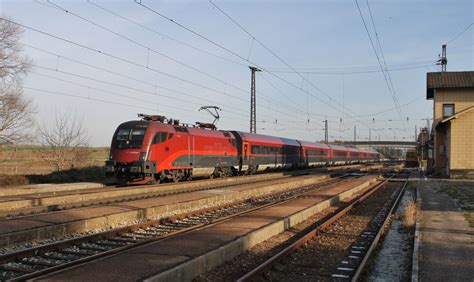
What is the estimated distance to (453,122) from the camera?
1186 inches

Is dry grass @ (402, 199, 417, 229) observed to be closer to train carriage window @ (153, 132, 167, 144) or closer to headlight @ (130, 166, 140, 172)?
headlight @ (130, 166, 140, 172)

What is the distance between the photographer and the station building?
2975 cm

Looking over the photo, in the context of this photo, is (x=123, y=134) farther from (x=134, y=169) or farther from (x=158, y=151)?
(x=134, y=169)

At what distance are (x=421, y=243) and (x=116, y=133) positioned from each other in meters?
16.0

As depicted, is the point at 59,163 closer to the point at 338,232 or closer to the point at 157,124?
the point at 157,124

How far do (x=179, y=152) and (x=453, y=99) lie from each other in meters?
24.7

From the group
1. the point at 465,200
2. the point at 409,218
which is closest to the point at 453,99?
the point at 465,200

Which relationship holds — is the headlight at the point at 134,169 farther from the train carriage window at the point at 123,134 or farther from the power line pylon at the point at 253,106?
the power line pylon at the point at 253,106

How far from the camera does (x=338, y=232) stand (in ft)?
38.2

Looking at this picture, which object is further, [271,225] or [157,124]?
[157,124]

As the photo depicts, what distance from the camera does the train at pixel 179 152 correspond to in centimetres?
2095

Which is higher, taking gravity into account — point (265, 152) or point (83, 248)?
point (265, 152)

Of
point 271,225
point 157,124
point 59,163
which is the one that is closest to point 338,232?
point 271,225

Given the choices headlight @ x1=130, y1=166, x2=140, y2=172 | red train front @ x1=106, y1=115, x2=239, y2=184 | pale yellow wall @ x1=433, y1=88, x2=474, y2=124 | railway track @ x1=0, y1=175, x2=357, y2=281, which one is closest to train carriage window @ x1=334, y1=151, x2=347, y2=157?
pale yellow wall @ x1=433, y1=88, x2=474, y2=124
